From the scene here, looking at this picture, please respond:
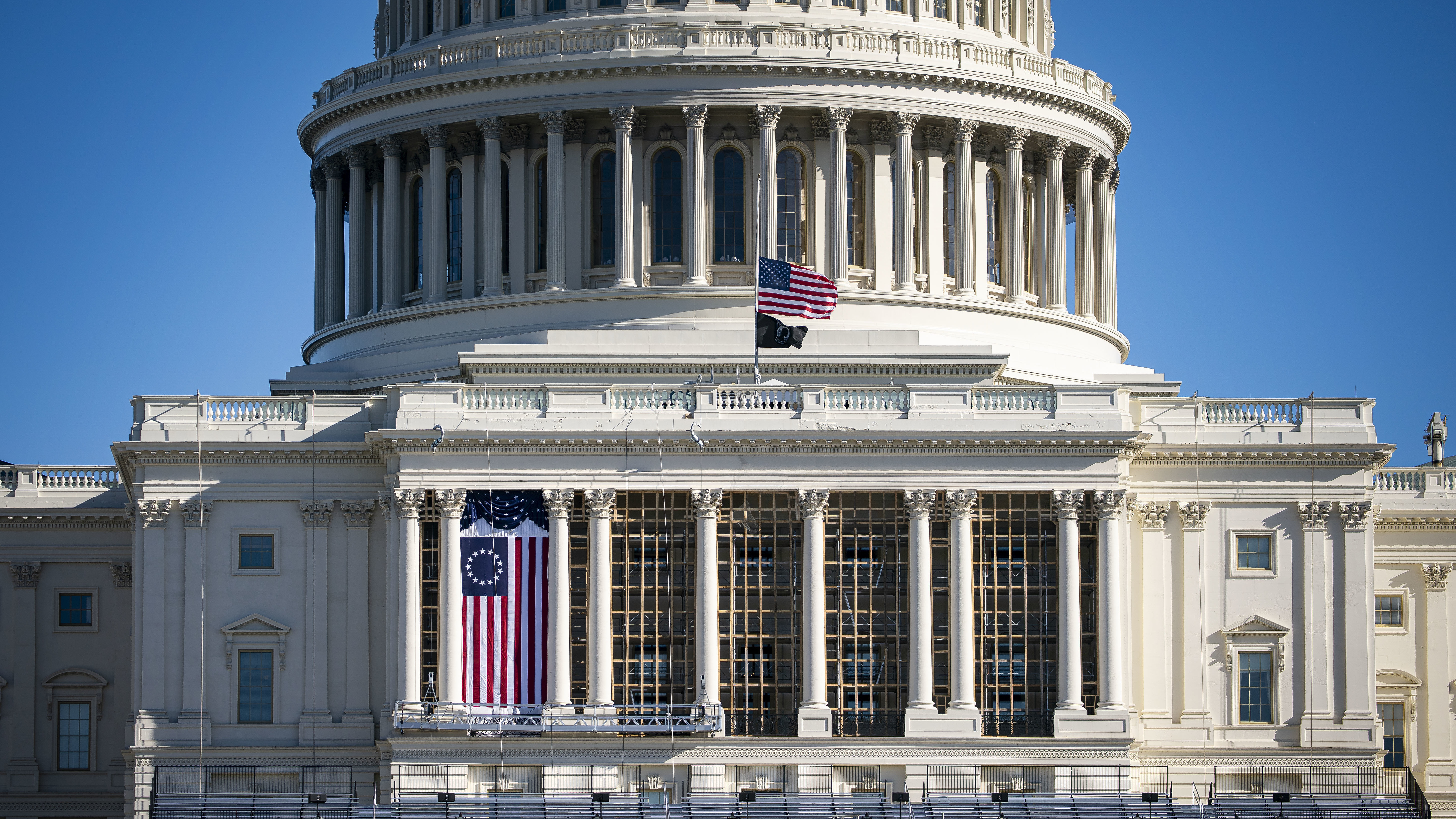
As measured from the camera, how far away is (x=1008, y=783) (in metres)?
59.6

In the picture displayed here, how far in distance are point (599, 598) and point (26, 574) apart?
66.7 feet

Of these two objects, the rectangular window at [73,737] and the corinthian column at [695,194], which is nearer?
the rectangular window at [73,737]

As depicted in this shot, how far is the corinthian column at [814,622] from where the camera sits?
59906 mm

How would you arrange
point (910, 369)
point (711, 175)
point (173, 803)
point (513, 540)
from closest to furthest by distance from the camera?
point (173, 803), point (513, 540), point (910, 369), point (711, 175)

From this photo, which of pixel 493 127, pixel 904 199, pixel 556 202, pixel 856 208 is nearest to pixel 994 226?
pixel 904 199

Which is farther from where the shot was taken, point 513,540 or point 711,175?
point 711,175

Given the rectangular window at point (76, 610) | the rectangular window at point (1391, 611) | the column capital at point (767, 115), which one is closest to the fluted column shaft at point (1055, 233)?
the column capital at point (767, 115)

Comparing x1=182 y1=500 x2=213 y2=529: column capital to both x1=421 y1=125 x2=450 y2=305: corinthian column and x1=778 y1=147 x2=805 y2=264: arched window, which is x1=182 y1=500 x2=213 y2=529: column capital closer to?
x1=421 y1=125 x2=450 y2=305: corinthian column

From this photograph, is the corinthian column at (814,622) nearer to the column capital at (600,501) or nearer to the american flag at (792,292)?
the column capital at (600,501)

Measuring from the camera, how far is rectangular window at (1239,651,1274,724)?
2478 inches

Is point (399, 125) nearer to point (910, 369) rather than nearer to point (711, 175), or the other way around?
point (711, 175)

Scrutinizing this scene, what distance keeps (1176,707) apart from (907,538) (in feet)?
28.1

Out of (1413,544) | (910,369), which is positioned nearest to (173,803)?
(910,369)

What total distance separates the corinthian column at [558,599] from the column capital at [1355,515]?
20.0m
